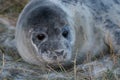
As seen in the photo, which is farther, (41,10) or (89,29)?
(89,29)

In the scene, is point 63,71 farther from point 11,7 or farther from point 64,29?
Answer: point 11,7

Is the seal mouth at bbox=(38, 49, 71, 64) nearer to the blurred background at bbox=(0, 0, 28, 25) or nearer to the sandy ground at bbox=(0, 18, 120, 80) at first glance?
the sandy ground at bbox=(0, 18, 120, 80)

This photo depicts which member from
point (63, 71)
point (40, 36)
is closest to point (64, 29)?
point (40, 36)

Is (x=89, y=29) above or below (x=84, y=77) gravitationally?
above

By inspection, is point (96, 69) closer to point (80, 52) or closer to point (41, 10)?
point (80, 52)

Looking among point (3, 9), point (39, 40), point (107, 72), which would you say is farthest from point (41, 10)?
point (3, 9)

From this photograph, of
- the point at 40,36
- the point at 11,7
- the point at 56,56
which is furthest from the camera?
the point at 11,7

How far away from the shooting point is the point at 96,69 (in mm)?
4445

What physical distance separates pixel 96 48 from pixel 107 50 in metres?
0.12

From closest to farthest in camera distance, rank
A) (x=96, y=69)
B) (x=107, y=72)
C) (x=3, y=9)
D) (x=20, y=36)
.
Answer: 1. (x=107, y=72)
2. (x=96, y=69)
3. (x=20, y=36)
4. (x=3, y=9)

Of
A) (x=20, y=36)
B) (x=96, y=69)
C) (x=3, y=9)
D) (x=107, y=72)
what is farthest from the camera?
(x=3, y=9)

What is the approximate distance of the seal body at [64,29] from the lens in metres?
4.43

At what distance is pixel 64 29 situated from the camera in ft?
14.9

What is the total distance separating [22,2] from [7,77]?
2.50 m
